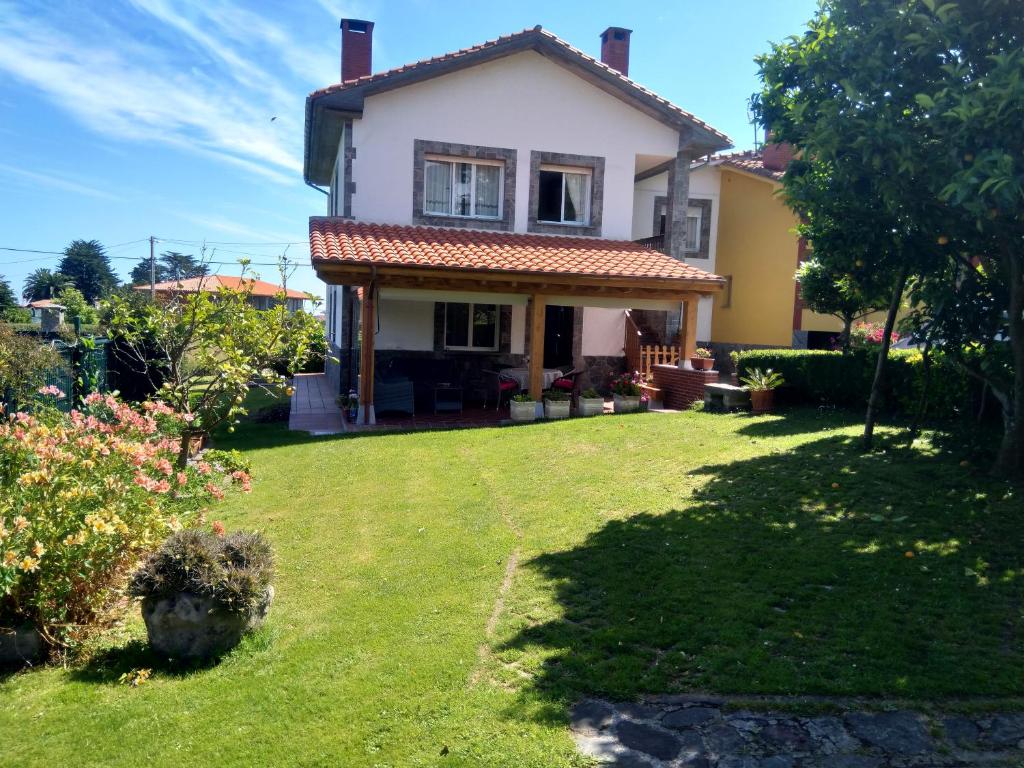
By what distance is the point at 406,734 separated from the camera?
3.75 meters

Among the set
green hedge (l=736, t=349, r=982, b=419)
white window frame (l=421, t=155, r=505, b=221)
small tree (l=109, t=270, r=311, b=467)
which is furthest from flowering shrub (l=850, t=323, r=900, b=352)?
small tree (l=109, t=270, r=311, b=467)

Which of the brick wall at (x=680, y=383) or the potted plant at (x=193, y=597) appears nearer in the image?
the potted plant at (x=193, y=597)

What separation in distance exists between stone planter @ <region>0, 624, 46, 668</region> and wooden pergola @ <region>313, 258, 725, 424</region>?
328 inches

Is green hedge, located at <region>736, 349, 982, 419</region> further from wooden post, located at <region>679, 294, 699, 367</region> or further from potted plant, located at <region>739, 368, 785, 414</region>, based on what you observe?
wooden post, located at <region>679, 294, 699, 367</region>

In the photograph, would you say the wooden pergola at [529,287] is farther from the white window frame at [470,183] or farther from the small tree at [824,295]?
the white window frame at [470,183]

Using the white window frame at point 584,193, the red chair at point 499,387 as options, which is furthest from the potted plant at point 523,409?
the white window frame at point 584,193

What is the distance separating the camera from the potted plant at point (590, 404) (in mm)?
14422

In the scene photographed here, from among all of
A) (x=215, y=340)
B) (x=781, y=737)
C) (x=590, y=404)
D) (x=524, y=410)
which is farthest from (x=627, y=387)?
(x=781, y=737)

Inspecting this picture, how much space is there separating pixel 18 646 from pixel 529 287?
35.1 feet

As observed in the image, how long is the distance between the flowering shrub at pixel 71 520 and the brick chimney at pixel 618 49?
17.9 metres

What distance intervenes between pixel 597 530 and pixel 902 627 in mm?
2787

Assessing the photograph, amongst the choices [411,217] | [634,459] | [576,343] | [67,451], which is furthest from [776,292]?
[67,451]

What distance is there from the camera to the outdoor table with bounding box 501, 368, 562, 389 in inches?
632

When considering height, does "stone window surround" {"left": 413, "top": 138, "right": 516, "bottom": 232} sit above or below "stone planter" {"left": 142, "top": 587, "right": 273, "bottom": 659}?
above
